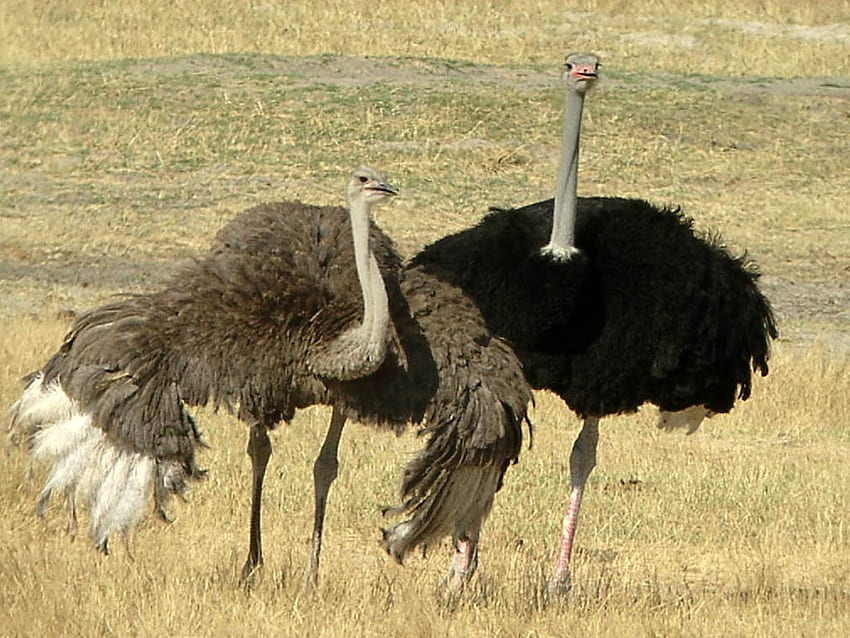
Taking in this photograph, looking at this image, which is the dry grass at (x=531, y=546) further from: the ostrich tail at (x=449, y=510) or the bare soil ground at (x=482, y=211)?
the bare soil ground at (x=482, y=211)

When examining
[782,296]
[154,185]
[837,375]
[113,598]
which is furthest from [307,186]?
[113,598]

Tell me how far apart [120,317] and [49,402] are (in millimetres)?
379

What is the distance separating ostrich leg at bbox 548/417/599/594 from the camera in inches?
281

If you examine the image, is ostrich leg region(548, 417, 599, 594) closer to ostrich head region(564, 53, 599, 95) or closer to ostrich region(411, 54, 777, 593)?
ostrich region(411, 54, 777, 593)

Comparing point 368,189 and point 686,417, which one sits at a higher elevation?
point 368,189

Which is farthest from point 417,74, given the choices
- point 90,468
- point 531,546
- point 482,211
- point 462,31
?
point 90,468

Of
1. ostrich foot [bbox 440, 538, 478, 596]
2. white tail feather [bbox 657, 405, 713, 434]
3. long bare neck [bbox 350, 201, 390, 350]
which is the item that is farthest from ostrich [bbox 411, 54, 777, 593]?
long bare neck [bbox 350, 201, 390, 350]

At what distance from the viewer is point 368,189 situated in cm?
633

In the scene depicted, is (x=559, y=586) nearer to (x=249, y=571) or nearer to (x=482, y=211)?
(x=249, y=571)

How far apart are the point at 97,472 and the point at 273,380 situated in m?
0.65

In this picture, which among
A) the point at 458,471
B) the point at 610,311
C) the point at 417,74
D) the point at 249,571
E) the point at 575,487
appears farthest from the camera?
the point at 417,74

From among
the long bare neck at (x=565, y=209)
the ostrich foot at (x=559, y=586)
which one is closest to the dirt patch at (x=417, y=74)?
the long bare neck at (x=565, y=209)

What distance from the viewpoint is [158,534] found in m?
7.68

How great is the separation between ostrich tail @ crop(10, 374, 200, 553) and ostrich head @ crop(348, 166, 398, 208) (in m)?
1.08
